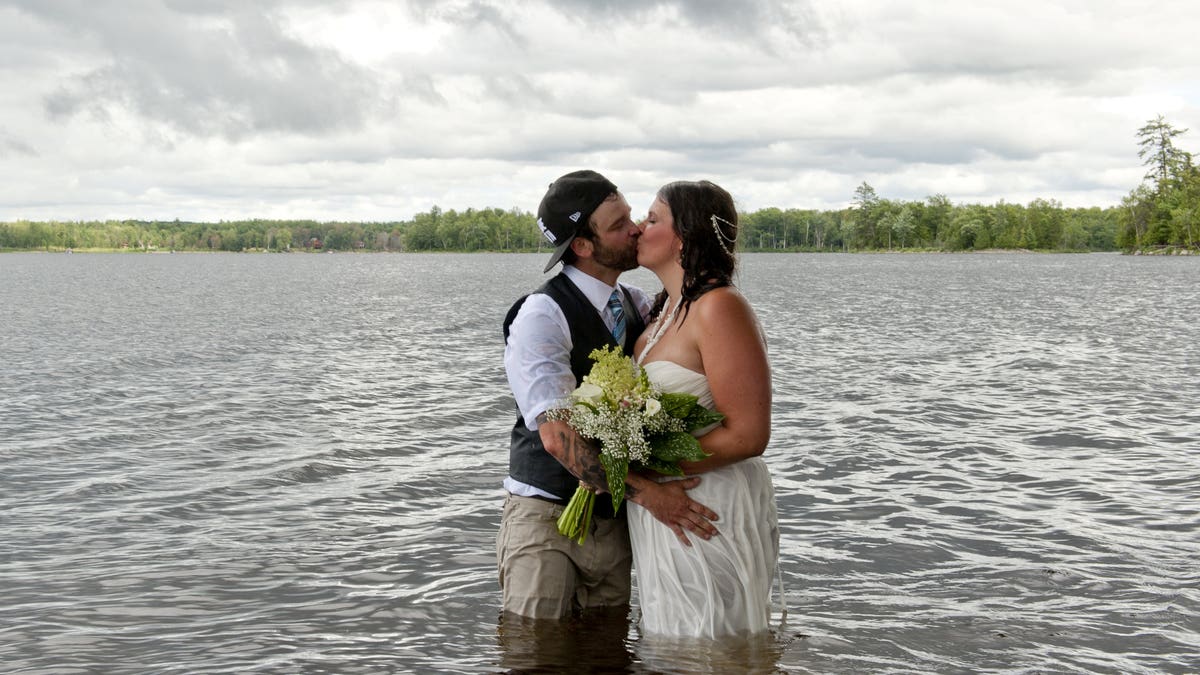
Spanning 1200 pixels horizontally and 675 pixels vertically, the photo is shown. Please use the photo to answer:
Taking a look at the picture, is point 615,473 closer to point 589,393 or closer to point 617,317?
point 589,393

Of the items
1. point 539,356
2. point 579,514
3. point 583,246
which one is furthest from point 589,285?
point 579,514

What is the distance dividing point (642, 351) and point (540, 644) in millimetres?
2369

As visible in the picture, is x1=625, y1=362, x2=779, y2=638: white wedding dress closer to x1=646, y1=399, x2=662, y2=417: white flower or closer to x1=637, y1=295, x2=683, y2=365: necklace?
x1=637, y1=295, x2=683, y2=365: necklace

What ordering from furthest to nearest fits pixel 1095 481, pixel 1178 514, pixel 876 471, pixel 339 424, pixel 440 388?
pixel 440 388 < pixel 339 424 < pixel 876 471 < pixel 1095 481 < pixel 1178 514

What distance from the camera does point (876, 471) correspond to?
15.4 meters

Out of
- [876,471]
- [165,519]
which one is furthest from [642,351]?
[876,471]

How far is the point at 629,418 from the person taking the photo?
5.45 m

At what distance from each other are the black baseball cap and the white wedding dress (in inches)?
33.5

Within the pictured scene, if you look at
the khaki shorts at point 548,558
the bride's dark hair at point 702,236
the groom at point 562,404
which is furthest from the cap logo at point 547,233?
the khaki shorts at point 548,558

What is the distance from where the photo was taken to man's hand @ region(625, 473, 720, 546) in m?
5.84

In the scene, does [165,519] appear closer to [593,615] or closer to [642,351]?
[593,615]

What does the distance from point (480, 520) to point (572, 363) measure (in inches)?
283

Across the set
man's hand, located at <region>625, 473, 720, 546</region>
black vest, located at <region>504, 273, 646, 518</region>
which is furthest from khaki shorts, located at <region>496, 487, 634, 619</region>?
man's hand, located at <region>625, 473, 720, 546</region>

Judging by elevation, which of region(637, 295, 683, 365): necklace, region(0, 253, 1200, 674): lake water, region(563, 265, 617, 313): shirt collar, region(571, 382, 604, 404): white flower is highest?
region(563, 265, 617, 313): shirt collar
